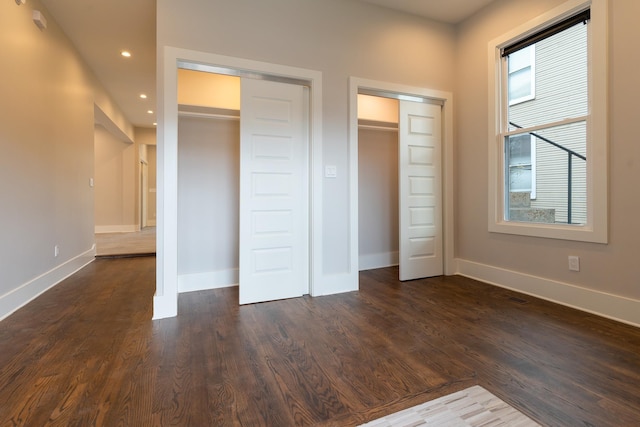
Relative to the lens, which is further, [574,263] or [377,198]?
[377,198]

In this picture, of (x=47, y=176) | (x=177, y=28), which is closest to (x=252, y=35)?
(x=177, y=28)

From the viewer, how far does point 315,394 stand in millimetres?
1383

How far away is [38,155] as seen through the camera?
9.53 ft

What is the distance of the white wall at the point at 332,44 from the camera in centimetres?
250

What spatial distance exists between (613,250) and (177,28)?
380 centimetres

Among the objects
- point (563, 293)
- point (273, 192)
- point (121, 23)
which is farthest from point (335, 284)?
point (121, 23)

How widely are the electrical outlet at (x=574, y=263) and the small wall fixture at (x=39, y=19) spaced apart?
5.18 m

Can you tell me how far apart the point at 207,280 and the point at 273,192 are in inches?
47.3

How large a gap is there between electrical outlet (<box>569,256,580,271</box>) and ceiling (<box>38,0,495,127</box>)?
267cm

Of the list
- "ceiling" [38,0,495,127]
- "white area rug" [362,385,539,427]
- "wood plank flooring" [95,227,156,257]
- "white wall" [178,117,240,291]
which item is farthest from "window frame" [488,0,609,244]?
"wood plank flooring" [95,227,156,257]

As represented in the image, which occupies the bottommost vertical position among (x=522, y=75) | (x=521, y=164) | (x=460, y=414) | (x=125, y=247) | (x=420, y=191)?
(x=460, y=414)

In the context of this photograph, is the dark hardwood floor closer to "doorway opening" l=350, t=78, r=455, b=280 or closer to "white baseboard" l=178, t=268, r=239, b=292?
"white baseboard" l=178, t=268, r=239, b=292

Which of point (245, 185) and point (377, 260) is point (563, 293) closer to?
point (377, 260)

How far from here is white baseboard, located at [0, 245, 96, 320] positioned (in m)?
2.36
